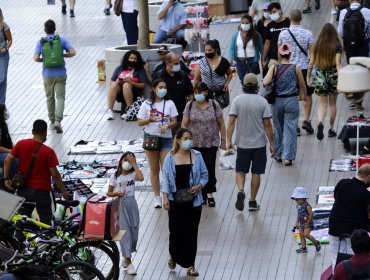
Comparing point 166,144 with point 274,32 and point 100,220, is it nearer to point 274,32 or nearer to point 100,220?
point 100,220

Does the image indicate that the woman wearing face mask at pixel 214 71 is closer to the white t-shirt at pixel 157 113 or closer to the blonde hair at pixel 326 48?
the blonde hair at pixel 326 48

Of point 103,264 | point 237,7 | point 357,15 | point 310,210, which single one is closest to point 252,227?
point 310,210

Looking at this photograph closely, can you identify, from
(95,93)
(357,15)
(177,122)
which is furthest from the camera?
(95,93)

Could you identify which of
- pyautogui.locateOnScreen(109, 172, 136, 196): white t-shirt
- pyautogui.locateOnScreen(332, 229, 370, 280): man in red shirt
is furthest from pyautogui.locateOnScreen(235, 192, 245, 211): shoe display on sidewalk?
pyautogui.locateOnScreen(332, 229, 370, 280): man in red shirt

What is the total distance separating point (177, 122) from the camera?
63.3 ft

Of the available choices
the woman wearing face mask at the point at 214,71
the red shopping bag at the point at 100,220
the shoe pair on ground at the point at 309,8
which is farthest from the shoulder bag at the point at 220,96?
the shoe pair on ground at the point at 309,8

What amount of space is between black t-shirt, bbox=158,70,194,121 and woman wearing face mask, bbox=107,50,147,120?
11.6ft

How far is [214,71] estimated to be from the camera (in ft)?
67.6

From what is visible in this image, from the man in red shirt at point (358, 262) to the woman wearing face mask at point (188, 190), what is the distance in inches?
125

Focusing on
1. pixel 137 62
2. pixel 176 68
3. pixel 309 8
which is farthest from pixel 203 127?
pixel 309 8

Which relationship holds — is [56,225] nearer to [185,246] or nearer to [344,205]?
[185,246]

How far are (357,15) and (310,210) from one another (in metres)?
7.91

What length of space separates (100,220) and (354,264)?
3.30 m

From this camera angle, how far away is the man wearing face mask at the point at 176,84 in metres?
19.7
